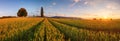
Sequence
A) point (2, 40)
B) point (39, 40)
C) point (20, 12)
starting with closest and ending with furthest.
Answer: point (39, 40) → point (2, 40) → point (20, 12)

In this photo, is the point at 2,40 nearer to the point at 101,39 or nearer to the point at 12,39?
the point at 12,39

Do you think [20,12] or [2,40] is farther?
[20,12]

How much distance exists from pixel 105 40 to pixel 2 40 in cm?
698

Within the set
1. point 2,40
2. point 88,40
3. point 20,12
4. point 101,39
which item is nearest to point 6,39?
point 2,40

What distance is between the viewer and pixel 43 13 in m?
123

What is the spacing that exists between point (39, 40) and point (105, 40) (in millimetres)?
4381

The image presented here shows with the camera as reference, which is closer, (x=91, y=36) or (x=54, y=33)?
(x=91, y=36)

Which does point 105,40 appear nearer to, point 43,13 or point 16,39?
point 16,39

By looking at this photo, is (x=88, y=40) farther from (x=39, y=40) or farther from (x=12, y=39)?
(x=12, y=39)

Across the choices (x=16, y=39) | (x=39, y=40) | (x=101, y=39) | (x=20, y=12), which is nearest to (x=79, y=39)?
(x=101, y=39)

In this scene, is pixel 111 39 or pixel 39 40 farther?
pixel 111 39

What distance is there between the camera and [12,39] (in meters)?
14.6

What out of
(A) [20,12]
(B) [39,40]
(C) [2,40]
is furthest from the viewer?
(A) [20,12]

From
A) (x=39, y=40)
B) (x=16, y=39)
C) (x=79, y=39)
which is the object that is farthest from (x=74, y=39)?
(x=16, y=39)
